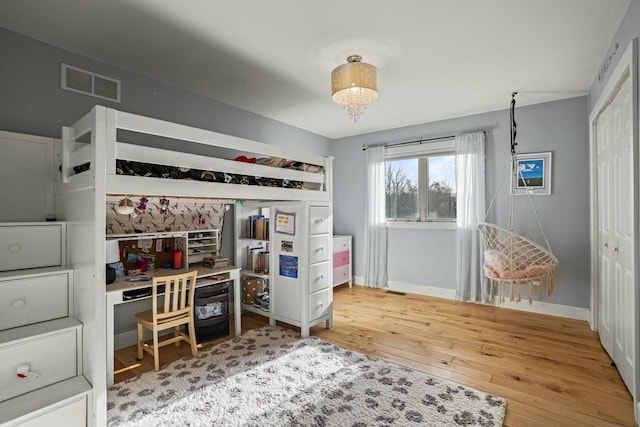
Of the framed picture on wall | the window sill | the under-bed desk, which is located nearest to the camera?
the under-bed desk

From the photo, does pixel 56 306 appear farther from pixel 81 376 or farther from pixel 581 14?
pixel 581 14

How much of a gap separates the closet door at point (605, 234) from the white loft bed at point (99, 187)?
2939mm

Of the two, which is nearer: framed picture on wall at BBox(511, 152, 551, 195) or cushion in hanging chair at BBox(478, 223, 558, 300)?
cushion in hanging chair at BBox(478, 223, 558, 300)

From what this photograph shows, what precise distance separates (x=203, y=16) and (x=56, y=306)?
78.7 inches

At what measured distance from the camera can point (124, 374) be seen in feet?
7.80

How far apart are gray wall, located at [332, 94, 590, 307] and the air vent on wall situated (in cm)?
346

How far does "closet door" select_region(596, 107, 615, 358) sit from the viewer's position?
2.57 metres

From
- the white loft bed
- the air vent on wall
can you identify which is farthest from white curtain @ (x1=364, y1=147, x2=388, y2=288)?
the air vent on wall

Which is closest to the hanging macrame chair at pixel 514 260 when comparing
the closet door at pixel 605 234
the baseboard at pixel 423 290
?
the closet door at pixel 605 234

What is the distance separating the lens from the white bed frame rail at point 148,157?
167 cm

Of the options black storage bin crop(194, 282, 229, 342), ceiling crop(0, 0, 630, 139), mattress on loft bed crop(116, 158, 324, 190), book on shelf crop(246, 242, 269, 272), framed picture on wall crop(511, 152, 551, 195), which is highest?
ceiling crop(0, 0, 630, 139)

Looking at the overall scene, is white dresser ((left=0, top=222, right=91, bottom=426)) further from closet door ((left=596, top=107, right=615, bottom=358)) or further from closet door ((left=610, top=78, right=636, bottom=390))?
closet door ((left=596, top=107, right=615, bottom=358))

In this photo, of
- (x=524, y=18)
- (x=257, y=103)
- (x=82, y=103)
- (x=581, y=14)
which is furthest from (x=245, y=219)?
(x=581, y=14)

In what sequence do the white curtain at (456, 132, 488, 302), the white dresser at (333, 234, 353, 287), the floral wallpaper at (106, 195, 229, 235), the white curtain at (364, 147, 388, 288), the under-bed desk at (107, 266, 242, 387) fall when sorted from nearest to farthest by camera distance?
1. the under-bed desk at (107, 266, 242, 387)
2. the floral wallpaper at (106, 195, 229, 235)
3. the white curtain at (456, 132, 488, 302)
4. the white dresser at (333, 234, 353, 287)
5. the white curtain at (364, 147, 388, 288)
